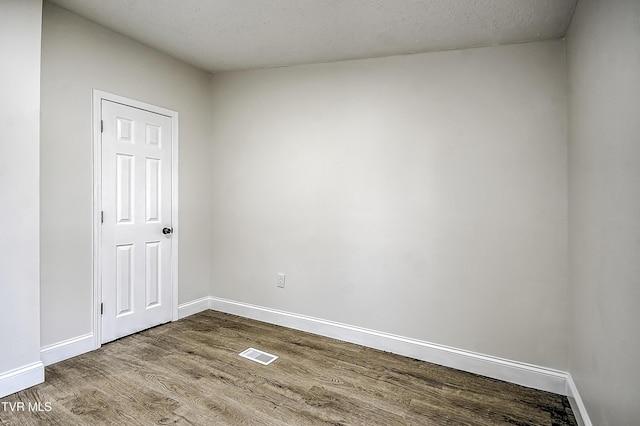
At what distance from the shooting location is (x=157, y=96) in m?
3.24

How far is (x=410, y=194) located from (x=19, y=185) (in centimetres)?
270

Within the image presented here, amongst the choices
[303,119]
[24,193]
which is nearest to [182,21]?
[303,119]

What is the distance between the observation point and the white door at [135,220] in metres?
2.86

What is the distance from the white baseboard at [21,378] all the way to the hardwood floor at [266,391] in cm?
4

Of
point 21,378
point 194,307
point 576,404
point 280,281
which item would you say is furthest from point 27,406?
point 576,404

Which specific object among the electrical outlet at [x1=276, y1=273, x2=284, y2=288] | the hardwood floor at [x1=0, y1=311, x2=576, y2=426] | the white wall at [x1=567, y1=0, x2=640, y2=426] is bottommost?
the hardwood floor at [x1=0, y1=311, x2=576, y2=426]

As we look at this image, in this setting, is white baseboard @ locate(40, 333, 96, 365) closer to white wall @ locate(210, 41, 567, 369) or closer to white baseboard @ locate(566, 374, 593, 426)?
white wall @ locate(210, 41, 567, 369)

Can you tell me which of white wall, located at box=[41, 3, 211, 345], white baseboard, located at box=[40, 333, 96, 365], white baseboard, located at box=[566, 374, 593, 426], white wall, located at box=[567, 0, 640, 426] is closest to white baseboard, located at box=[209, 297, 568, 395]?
white baseboard, located at box=[566, 374, 593, 426]

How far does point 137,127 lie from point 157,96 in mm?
395

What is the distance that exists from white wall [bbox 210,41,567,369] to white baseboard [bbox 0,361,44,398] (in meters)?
1.77

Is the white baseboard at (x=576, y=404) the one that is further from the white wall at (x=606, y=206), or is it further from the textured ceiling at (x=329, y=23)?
the textured ceiling at (x=329, y=23)

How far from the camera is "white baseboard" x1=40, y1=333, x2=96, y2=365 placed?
96.7 inches

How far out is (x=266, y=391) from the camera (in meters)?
2.22

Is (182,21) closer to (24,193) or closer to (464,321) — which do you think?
(24,193)
